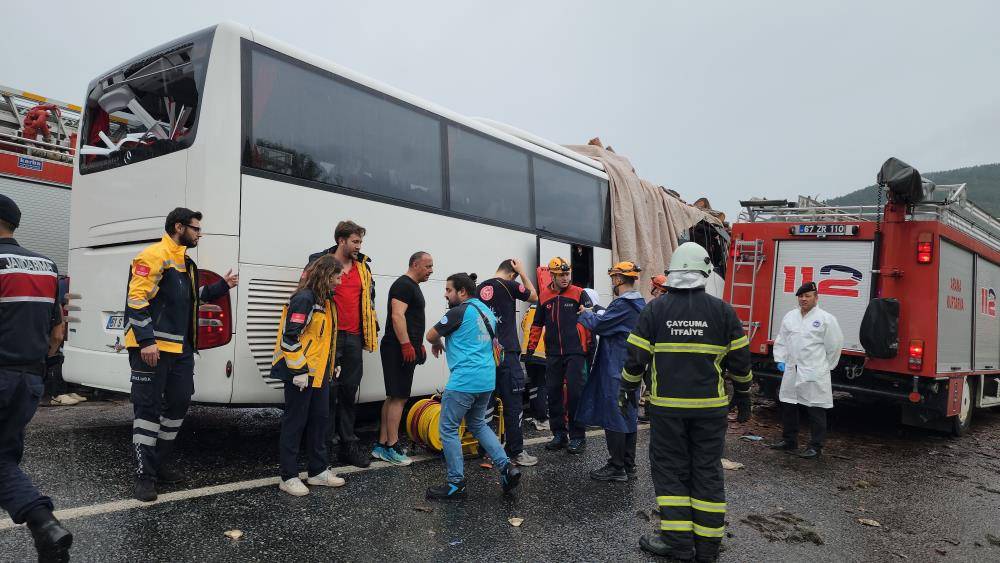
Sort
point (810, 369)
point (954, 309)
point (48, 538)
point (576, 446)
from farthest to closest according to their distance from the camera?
point (954, 309) < point (810, 369) < point (576, 446) < point (48, 538)

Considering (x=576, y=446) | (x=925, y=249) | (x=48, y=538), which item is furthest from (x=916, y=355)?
(x=48, y=538)

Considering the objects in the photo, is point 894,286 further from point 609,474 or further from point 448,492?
point 448,492

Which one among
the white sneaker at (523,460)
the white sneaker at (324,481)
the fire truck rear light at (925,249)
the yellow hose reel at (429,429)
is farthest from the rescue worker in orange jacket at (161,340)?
the fire truck rear light at (925,249)

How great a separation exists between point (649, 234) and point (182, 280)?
25.0 ft

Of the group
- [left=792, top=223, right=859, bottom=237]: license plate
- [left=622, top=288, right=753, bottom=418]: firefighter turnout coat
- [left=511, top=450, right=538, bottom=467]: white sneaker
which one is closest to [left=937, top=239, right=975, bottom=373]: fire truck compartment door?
[left=792, top=223, right=859, bottom=237]: license plate

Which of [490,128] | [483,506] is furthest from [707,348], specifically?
[490,128]

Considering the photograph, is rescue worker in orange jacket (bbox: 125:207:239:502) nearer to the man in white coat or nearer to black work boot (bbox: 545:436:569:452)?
black work boot (bbox: 545:436:569:452)

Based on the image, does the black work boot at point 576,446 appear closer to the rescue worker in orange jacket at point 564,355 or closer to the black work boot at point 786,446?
the rescue worker in orange jacket at point 564,355

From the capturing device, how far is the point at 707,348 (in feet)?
12.8

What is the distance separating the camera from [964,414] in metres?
8.40

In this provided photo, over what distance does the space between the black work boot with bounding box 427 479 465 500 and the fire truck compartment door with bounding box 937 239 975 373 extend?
6.23 m

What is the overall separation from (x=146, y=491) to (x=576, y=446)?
12.4ft

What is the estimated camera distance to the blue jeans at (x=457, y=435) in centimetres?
455

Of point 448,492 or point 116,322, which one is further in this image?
point 116,322
